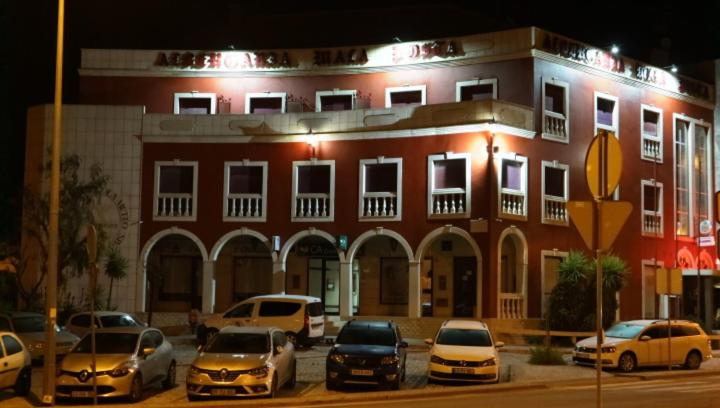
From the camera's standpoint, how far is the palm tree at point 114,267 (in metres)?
32.6

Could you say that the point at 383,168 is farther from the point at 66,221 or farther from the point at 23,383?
the point at 23,383

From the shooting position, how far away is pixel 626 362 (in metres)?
24.1

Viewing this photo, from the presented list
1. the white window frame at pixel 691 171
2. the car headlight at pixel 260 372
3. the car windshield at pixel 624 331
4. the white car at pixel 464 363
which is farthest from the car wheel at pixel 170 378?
the white window frame at pixel 691 171

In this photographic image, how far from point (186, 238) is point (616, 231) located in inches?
1152

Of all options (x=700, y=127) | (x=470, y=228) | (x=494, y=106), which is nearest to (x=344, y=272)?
(x=470, y=228)

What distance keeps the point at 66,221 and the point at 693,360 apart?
21.3m

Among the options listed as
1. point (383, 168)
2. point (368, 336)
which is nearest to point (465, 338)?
point (368, 336)

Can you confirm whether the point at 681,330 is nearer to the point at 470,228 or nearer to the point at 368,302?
the point at 470,228

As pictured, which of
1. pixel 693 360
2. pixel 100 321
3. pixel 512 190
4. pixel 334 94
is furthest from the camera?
pixel 334 94

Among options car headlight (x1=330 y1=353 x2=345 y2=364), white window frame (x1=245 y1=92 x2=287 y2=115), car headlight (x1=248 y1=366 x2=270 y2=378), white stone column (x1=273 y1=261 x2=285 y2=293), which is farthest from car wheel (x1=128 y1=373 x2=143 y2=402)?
white window frame (x1=245 y1=92 x2=287 y2=115)

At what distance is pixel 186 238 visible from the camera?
118 feet

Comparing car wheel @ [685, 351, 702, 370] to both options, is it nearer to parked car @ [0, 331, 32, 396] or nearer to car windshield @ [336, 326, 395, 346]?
car windshield @ [336, 326, 395, 346]

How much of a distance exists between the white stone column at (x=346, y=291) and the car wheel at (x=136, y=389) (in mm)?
15499

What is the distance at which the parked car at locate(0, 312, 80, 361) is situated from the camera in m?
23.8
